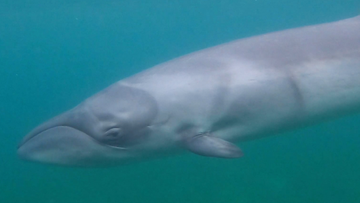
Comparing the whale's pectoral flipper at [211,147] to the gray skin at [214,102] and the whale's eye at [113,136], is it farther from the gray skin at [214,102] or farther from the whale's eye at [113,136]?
the whale's eye at [113,136]

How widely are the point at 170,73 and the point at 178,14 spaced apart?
5587 centimetres

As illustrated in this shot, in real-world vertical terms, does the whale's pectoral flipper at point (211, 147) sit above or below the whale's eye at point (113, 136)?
→ below

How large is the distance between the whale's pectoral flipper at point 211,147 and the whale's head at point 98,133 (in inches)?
26.6

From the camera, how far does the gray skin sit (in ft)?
19.2

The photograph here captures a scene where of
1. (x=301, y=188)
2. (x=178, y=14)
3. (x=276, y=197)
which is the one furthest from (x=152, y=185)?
(x=178, y=14)

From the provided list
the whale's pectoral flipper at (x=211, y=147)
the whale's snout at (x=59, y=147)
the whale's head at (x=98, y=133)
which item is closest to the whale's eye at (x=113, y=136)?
the whale's head at (x=98, y=133)

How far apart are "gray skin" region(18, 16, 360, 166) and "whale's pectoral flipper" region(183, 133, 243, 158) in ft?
0.05

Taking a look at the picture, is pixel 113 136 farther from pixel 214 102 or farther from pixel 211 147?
pixel 214 102

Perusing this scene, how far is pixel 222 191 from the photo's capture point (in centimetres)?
1121

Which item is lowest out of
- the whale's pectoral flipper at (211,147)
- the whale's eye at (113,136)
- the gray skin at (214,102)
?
the whale's pectoral flipper at (211,147)

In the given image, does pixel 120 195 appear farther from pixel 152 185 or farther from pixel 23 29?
pixel 23 29

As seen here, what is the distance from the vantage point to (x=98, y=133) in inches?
229

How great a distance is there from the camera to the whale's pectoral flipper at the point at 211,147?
217 inches

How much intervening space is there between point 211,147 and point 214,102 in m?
0.78
